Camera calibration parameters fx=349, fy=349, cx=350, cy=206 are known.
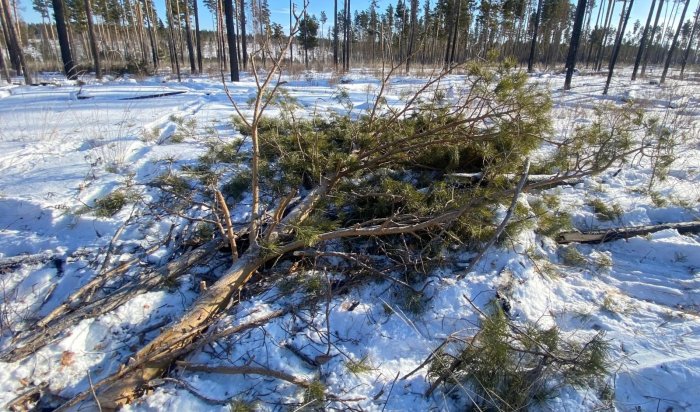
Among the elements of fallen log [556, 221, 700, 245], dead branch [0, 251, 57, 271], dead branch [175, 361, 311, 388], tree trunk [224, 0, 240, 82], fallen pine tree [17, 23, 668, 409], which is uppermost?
tree trunk [224, 0, 240, 82]

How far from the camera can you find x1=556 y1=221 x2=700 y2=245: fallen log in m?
2.85

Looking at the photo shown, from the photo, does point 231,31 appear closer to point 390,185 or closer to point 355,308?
point 390,185

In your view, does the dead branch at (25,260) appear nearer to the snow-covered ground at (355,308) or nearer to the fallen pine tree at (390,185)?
the snow-covered ground at (355,308)

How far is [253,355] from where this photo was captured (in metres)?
1.82

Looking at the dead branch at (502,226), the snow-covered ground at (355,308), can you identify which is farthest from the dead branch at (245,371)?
the dead branch at (502,226)

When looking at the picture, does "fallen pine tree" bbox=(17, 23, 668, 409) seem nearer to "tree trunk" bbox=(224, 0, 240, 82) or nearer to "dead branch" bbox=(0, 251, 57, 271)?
"dead branch" bbox=(0, 251, 57, 271)

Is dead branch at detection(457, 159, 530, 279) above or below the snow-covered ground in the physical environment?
above

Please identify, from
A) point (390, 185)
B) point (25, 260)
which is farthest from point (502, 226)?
point (25, 260)

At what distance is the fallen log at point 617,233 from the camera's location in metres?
2.85

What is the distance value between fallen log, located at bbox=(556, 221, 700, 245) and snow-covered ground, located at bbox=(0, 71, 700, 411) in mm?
61

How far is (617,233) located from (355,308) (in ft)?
7.74

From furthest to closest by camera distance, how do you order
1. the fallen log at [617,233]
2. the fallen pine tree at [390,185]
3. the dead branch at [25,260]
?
1. the fallen log at [617,233]
2. the dead branch at [25,260]
3. the fallen pine tree at [390,185]

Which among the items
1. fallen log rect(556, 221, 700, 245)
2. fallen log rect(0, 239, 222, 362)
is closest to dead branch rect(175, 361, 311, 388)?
fallen log rect(0, 239, 222, 362)

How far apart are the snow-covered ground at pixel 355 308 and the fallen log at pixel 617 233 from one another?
61 millimetres
